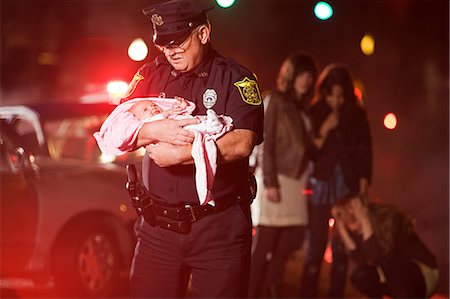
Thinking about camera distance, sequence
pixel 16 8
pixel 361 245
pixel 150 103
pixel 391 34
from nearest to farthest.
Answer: pixel 150 103
pixel 361 245
pixel 391 34
pixel 16 8

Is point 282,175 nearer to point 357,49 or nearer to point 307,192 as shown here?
point 307,192

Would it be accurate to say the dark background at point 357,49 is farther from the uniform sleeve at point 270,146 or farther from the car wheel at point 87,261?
the car wheel at point 87,261

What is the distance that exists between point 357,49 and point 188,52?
14072mm

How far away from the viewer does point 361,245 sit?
351 inches

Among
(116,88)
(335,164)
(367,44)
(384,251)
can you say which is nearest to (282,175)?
(335,164)

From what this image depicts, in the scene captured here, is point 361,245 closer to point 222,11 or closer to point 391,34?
point 222,11

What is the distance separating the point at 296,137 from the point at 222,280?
3.58 m

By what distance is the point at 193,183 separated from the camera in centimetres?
559

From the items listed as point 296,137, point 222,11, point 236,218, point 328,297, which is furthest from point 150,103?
point 222,11

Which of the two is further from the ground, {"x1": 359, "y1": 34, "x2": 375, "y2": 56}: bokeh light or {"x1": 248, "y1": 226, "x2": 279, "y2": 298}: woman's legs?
{"x1": 359, "y1": 34, "x2": 375, "y2": 56}: bokeh light

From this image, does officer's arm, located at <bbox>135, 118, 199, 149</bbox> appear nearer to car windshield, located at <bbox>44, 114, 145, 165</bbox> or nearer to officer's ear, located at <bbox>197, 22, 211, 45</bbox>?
officer's ear, located at <bbox>197, 22, 211, 45</bbox>

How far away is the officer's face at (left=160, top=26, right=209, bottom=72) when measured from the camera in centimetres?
554

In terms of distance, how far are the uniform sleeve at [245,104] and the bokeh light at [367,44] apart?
13.6m

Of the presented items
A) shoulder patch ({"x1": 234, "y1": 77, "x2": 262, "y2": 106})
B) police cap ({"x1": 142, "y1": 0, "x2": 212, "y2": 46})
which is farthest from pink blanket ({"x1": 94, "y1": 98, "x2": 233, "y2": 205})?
police cap ({"x1": 142, "y1": 0, "x2": 212, "y2": 46})
